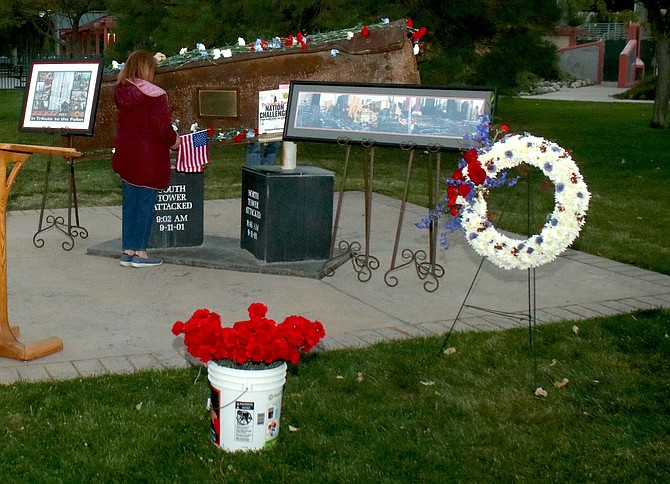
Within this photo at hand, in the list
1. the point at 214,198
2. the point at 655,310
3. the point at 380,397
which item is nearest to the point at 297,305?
the point at 380,397

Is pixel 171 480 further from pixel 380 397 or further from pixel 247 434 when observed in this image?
pixel 380 397

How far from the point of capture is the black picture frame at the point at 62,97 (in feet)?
29.6

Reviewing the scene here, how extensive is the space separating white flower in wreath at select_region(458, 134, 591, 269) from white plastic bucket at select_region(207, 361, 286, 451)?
6.24 feet

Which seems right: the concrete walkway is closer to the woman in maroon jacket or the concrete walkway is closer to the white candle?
the woman in maroon jacket

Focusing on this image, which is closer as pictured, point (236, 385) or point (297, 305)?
point (236, 385)

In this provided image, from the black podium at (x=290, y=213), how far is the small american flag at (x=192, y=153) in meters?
0.53

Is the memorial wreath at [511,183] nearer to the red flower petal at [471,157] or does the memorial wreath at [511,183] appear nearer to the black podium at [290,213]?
the red flower petal at [471,157]

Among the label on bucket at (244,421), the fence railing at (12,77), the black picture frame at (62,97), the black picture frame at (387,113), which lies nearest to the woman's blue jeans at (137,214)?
the black picture frame at (62,97)

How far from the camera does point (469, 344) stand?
642cm

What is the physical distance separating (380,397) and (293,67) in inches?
185

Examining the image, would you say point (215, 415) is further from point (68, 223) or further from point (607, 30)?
point (607, 30)

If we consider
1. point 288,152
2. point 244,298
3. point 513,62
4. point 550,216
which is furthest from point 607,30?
point 550,216

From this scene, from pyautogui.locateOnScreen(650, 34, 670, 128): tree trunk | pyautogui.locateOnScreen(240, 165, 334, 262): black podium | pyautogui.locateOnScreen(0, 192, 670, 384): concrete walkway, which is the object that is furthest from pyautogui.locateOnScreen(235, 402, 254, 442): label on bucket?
pyautogui.locateOnScreen(650, 34, 670, 128): tree trunk

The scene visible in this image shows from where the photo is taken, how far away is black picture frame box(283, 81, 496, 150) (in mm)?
7496
